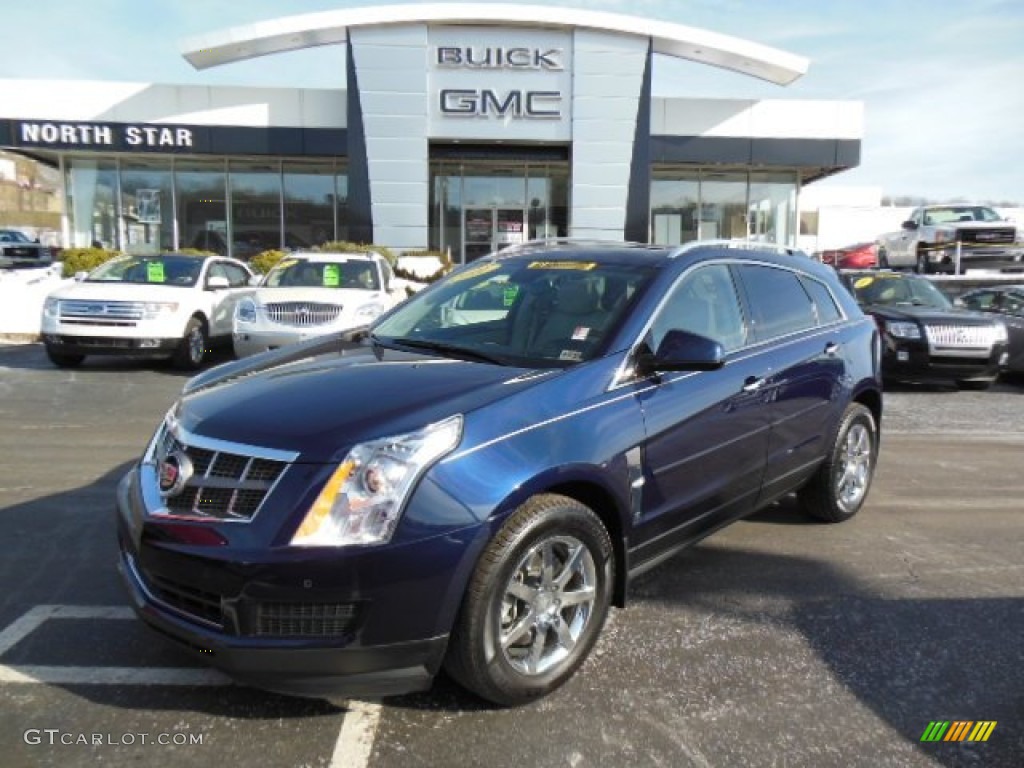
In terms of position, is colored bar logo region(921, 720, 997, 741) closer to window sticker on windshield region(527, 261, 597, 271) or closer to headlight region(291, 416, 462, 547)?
headlight region(291, 416, 462, 547)

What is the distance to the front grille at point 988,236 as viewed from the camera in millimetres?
21922

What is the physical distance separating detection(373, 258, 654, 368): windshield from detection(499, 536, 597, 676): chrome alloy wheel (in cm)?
79

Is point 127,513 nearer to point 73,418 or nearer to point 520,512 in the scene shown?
point 520,512

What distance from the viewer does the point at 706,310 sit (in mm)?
4094

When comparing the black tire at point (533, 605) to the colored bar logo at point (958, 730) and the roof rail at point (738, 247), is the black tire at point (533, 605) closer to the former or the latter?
the colored bar logo at point (958, 730)

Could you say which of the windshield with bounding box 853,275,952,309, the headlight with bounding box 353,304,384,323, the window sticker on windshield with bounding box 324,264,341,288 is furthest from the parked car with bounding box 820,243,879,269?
the headlight with bounding box 353,304,384,323

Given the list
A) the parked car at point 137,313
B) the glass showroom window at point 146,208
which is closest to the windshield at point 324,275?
the parked car at point 137,313

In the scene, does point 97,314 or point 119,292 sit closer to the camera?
point 97,314

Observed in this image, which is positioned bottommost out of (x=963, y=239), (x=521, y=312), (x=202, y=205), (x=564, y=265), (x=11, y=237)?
(x=521, y=312)

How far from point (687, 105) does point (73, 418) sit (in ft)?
67.3

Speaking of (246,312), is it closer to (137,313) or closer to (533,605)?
(137,313)

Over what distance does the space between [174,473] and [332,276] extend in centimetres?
891

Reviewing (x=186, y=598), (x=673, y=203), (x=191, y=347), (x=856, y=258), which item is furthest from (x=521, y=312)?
(x=856, y=258)

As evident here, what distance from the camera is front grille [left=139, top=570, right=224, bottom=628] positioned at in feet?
8.68
